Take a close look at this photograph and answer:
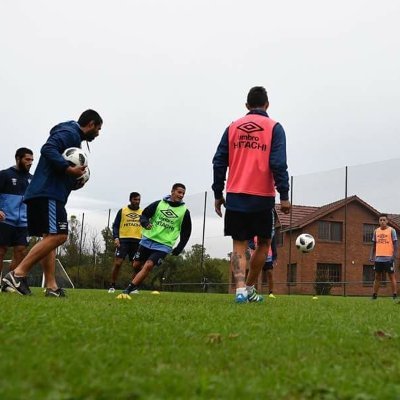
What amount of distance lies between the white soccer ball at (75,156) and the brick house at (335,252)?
17.4 m

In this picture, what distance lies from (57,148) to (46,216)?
0.74 metres

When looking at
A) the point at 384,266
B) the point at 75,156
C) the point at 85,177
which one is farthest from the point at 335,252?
the point at 75,156

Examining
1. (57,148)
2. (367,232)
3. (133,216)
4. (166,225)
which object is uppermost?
(367,232)

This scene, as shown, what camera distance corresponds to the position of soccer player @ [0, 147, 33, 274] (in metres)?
8.30

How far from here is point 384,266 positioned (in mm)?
12359

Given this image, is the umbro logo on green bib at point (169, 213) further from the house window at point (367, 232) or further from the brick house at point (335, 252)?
the house window at point (367, 232)

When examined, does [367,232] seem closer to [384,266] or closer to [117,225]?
[384,266]

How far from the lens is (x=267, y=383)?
6.66ft

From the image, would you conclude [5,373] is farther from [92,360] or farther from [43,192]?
[43,192]

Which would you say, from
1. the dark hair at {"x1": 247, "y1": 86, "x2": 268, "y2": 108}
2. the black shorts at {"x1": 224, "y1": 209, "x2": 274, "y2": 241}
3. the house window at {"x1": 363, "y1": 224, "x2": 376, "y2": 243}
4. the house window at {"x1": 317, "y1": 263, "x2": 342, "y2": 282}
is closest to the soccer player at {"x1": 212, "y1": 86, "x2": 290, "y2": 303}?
the black shorts at {"x1": 224, "y1": 209, "x2": 274, "y2": 241}

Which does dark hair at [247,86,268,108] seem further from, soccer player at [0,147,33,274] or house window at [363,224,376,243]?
house window at [363,224,376,243]

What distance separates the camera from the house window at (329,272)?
25086 millimetres

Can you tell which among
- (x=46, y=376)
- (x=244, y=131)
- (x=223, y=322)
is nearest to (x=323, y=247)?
(x=244, y=131)

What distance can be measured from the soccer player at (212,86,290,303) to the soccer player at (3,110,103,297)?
1.69 meters
